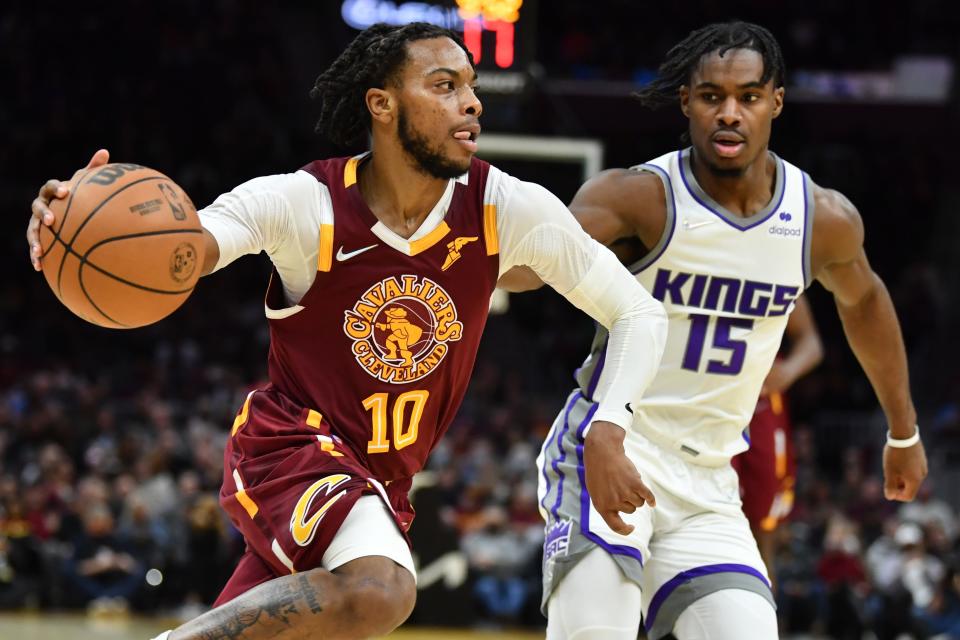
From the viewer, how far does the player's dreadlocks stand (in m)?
4.54

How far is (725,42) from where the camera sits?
4555 millimetres

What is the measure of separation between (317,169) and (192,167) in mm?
15903

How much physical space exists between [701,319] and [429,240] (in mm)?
994

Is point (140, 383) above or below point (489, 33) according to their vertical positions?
below

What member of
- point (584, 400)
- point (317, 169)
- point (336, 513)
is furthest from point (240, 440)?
point (584, 400)

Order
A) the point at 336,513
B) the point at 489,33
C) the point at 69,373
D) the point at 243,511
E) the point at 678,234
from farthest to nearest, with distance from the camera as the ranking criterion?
1. the point at 69,373
2. the point at 489,33
3. the point at 678,234
4. the point at 243,511
5. the point at 336,513

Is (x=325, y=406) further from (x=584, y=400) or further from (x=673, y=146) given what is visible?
(x=673, y=146)

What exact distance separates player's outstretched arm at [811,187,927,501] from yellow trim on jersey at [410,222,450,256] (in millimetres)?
1323

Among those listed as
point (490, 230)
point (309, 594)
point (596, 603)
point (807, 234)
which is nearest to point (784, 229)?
point (807, 234)

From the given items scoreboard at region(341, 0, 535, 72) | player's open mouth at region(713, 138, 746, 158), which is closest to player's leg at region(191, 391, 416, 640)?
player's open mouth at region(713, 138, 746, 158)

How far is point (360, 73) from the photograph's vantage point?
4.20 meters

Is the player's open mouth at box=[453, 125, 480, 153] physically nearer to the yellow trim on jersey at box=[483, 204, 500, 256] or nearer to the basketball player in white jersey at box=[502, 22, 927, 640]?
the yellow trim on jersey at box=[483, 204, 500, 256]

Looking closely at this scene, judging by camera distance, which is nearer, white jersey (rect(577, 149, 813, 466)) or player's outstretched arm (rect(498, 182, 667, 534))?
player's outstretched arm (rect(498, 182, 667, 534))

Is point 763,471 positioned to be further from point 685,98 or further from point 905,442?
point 685,98
